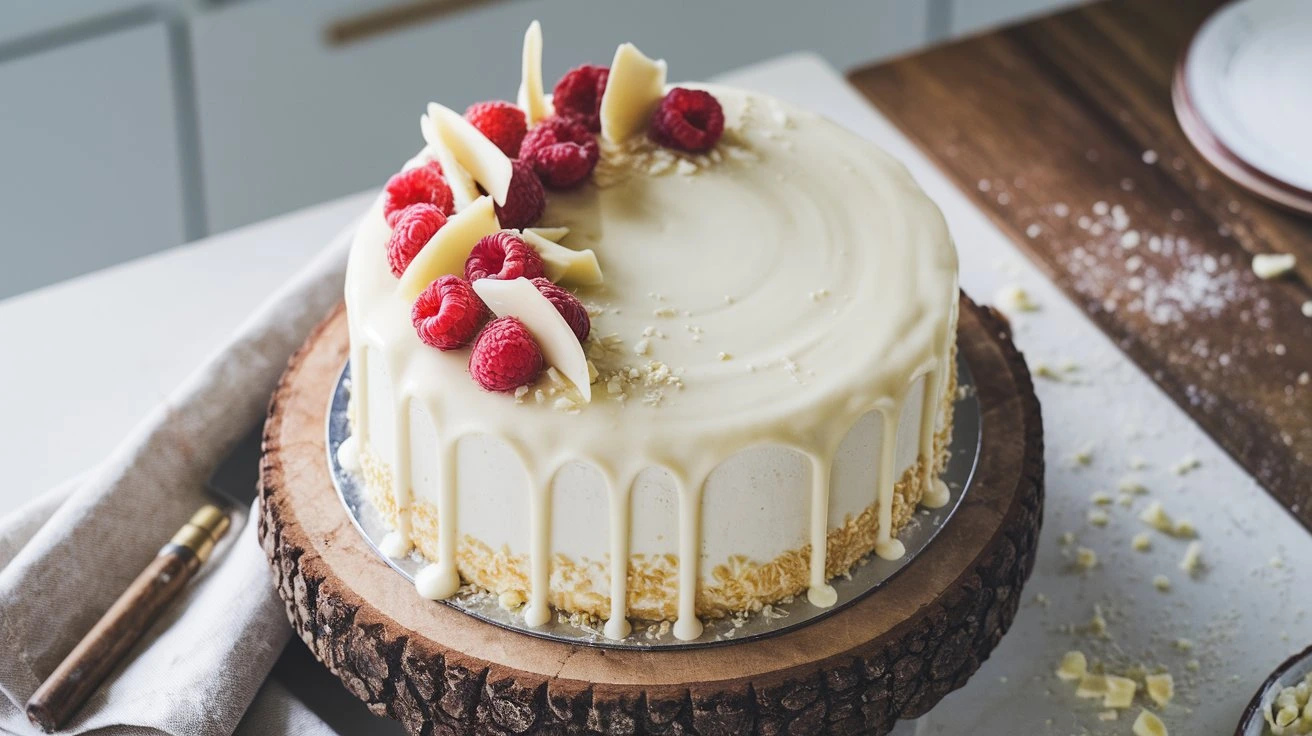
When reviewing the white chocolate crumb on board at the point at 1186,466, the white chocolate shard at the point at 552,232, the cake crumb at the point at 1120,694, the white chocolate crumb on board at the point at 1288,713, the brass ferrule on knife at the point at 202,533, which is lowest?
the cake crumb at the point at 1120,694

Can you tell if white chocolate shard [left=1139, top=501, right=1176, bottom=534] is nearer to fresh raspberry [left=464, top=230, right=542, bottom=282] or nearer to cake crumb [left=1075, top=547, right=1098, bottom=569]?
cake crumb [left=1075, top=547, right=1098, bottom=569]

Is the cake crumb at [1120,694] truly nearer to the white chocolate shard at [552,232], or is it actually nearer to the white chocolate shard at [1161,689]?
the white chocolate shard at [1161,689]

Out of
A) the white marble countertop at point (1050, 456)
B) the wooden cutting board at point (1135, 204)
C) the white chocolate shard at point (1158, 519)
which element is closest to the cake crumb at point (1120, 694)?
the white marble countertop at point (1050, 456)

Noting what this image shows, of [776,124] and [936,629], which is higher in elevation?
[776,124]

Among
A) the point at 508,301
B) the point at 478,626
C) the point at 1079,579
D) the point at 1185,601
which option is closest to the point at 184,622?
the point at 478,626

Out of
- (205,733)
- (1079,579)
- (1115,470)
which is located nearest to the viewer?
(205,733)

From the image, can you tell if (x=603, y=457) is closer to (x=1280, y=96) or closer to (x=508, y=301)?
(x=508, y=301)

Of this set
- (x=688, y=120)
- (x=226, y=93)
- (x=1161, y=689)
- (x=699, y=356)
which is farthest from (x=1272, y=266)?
(x=226, y=93)
